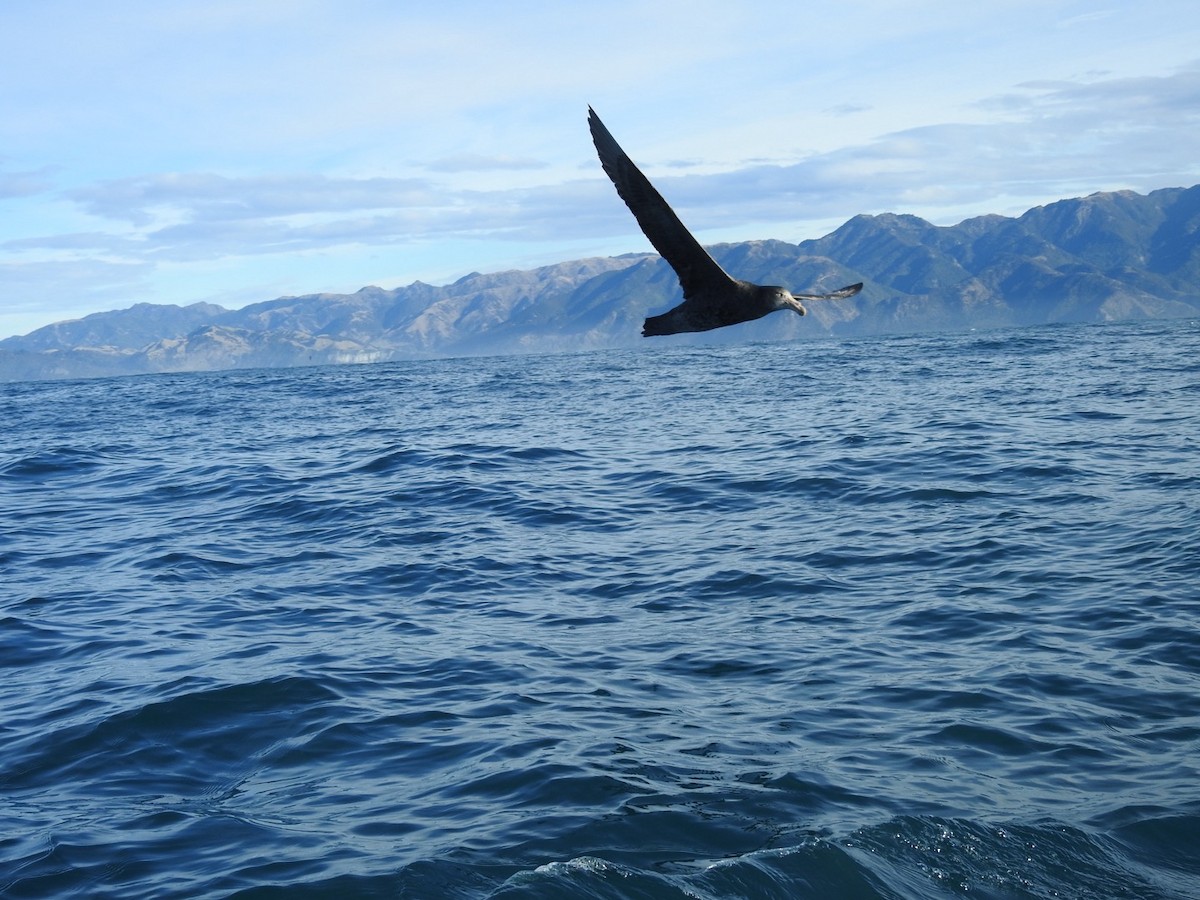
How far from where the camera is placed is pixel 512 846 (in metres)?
8.15

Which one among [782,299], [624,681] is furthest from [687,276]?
[624,681]

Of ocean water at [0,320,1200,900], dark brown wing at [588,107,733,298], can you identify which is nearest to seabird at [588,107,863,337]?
dark brown wing at [588,107,733,298]

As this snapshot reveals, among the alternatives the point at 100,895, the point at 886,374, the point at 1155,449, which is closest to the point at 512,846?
the point at 100,895

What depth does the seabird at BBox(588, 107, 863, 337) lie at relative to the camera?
944 centimetres

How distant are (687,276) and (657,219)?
946mm

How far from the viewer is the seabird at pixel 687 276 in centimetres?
944

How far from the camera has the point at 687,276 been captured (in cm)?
1061

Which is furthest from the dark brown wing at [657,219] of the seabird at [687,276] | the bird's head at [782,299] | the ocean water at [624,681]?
the ocean water at [624,681]

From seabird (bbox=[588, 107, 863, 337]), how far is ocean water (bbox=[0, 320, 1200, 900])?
3737 mm

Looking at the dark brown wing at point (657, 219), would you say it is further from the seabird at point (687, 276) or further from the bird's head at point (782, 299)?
the bird's head at point (782, 299)

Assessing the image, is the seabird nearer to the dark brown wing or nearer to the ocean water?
the dark brown wing

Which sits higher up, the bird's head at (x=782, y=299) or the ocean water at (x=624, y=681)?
the bird's head at (x=782, y=299)

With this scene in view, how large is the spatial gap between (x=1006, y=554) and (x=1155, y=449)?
9632 millimetres

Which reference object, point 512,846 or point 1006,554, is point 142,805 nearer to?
point 512,846
